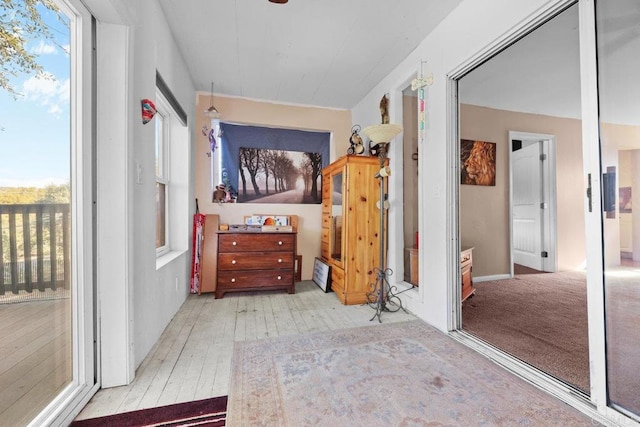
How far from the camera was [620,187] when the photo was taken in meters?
1.25

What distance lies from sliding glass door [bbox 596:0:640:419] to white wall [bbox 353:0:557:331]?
60cm

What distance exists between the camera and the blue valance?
349cm

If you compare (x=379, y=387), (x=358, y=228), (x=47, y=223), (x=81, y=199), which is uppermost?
(x=81, y=199)

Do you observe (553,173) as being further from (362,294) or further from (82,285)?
(82,285)

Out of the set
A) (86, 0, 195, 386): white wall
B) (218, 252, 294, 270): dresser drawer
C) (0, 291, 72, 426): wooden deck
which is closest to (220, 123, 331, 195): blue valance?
(218, 252, 294, 270): dresser drawer

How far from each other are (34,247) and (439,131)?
257 centimetres

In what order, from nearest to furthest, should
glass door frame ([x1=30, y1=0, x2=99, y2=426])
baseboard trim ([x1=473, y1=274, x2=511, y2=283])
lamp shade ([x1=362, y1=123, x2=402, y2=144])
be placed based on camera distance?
1. glass door frame ([x1=30, y1=0, x2=99, y2=426])
2. lamp shade ([x1=362, y1=123, x2=402, y2=144])
3. baseboard trim ([x1=473, y1=274, x2=511, y2=283])

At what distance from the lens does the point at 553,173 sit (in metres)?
4.13

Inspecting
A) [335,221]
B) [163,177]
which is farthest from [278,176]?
[163,177]

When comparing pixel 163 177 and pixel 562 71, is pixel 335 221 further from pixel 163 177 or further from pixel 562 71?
pixel 562 71

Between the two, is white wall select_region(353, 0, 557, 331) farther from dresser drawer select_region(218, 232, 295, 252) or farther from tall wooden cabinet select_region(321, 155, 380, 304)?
dresser drawer select_region(218, 232, 295, 252)

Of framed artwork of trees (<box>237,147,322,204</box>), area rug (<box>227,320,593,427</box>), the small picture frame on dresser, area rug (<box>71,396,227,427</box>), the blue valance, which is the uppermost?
the blue valance

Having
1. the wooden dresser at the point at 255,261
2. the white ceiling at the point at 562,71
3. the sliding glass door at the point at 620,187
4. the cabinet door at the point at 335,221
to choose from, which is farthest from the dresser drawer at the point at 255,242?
the sliding glass door at the point at 620,187

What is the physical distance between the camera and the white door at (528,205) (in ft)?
14.1
